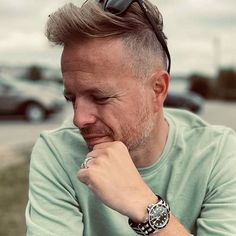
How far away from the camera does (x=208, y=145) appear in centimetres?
252

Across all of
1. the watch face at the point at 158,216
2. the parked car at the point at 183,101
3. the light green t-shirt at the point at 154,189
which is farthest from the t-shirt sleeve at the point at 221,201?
the parked car at the point at 183,101

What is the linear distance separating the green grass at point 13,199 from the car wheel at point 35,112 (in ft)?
26.4

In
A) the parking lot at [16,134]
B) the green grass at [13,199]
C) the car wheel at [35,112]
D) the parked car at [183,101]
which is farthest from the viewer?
the parked car at [183,101]

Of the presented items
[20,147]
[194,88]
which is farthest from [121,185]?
[194,88]

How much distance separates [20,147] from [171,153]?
384 inches

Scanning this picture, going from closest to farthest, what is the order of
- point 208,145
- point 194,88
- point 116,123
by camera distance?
point 116,123
point 208,145
point 194,88

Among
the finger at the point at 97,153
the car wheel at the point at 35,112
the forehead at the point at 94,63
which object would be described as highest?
the forehead at the point at 94,63

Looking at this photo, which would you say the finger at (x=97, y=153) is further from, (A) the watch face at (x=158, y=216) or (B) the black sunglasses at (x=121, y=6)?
(B) the black sunglasses at (x=121, y=6)

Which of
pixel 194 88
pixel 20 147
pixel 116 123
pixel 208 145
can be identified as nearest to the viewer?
pixel 116 123

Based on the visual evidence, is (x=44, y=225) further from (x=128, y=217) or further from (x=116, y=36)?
(x=116, y=36)

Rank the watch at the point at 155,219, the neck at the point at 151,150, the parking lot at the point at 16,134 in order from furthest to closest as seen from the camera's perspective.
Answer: the parking lot at the point at 16,134, the neck at the point at 151,150, the watch at the point at 155,219

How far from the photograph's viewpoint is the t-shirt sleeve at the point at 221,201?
2.31 m

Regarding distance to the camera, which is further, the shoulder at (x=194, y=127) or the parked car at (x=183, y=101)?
the parked car at (x=183, y=101)

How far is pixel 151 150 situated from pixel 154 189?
0.17 metres
